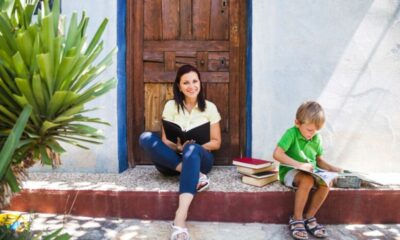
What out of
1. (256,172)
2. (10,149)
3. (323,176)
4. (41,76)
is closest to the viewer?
(10,149)

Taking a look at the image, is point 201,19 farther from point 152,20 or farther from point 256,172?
point 256,172

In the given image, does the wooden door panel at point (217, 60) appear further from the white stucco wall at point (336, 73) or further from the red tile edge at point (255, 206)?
the red tile edge at point (255, 206)

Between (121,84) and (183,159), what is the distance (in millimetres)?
1294

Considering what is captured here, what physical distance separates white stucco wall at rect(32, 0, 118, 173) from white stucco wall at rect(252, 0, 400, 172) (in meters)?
1.40

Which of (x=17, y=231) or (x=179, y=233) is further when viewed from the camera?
(x=179, y=233)

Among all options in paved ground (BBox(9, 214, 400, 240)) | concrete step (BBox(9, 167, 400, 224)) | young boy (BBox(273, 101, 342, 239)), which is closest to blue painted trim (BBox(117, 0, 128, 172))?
concrete step (BBox(9, 167, 400, 224))

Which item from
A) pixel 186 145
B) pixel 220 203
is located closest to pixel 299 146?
pixel 220 203

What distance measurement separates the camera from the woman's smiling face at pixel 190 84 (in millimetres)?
3662

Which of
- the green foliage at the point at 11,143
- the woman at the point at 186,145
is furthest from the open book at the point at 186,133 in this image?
the green foliage at the point at 11,143

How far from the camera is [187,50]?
420 cm

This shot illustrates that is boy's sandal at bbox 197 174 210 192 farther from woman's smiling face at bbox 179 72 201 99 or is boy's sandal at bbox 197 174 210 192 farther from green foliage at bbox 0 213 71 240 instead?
green foliage at bbox 0 213 71 240

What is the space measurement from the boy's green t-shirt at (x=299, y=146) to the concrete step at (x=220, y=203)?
0.31 metres

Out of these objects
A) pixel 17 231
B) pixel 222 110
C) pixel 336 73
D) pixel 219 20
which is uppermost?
pixel 219 20

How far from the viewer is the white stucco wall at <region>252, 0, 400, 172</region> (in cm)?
396
